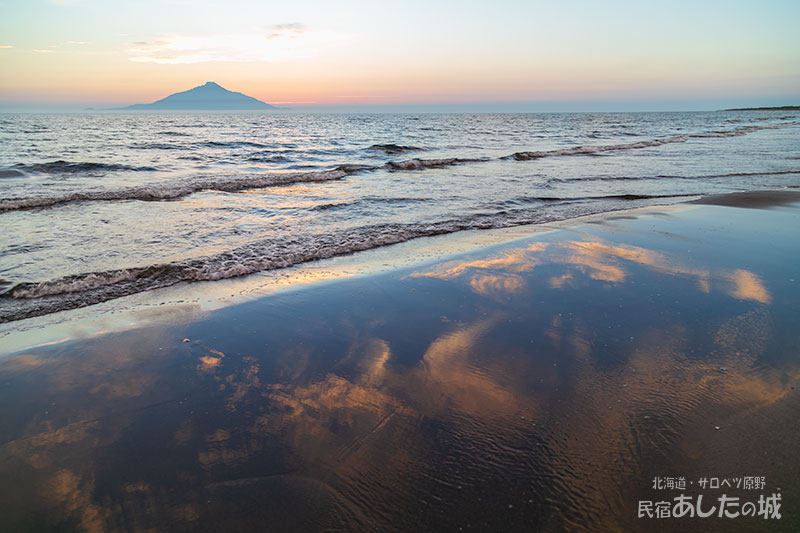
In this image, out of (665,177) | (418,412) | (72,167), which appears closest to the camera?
(418,412)

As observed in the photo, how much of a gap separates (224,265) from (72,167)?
16.5 m

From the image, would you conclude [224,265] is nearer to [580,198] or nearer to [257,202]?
[257,202]

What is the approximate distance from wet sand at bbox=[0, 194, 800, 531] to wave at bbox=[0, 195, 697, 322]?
1433mm

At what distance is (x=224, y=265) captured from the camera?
646 cm

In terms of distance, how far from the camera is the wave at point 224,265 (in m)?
5.31

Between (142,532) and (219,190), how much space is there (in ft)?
42.3

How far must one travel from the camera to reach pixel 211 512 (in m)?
2.19

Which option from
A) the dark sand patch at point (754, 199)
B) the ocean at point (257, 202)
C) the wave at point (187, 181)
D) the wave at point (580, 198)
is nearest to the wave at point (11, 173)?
the ocean at point (257, 202)

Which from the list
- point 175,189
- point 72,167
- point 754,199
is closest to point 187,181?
point 175,189

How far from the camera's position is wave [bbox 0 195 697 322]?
5312mm

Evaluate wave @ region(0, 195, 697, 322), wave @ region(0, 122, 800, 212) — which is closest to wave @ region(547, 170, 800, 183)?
wave @ region(0, 122, 800, 212)

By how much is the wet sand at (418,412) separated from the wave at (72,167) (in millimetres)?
17172

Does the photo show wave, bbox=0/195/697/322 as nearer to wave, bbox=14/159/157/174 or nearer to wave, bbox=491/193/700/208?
wave, bbox=491/193/700/208

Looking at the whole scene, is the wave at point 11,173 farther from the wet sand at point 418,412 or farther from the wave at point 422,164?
the wet sand at point 418,412
